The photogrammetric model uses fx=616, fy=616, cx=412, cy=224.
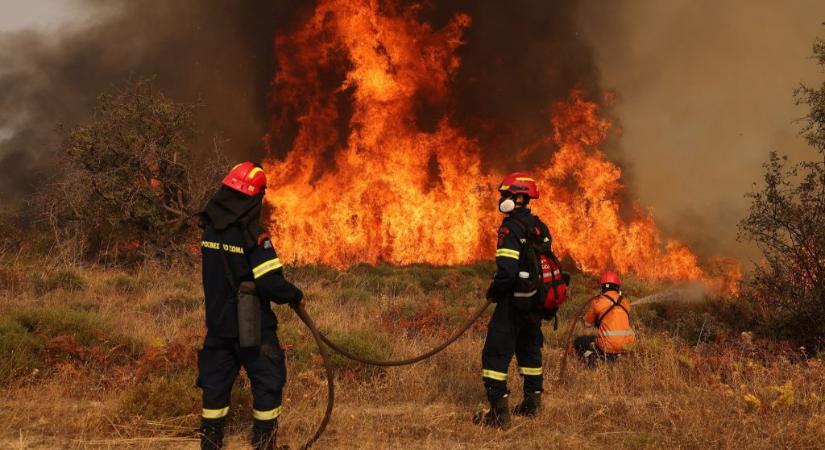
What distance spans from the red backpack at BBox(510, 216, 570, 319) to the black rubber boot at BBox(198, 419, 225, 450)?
8.62ft

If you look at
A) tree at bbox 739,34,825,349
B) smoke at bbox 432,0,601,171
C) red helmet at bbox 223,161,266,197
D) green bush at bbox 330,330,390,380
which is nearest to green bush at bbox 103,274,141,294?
green bush at bbox 330,330,390,380

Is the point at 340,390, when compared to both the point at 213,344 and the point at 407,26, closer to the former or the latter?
the point at 213,344

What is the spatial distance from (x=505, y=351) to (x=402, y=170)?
703 inches

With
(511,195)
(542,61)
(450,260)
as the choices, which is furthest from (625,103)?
(511,195)

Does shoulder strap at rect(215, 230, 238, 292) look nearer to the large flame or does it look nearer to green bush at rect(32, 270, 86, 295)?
green bush at rect(32, 270, 86, 295)

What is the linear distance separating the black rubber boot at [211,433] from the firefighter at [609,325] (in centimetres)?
457

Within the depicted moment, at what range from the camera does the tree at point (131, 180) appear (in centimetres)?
1683

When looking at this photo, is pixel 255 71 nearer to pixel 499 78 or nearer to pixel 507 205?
pixel 499 78

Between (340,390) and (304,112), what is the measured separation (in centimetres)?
2115

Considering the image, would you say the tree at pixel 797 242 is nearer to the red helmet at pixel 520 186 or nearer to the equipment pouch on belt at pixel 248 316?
the red helmet at pixel 520 186

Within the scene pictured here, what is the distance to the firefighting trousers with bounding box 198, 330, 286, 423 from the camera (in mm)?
4340

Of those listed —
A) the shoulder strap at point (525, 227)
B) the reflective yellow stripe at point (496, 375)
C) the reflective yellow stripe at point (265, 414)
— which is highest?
the shoulder strap at point (525, 227)

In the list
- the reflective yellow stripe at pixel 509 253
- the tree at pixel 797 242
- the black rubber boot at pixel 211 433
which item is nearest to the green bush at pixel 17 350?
the black rubber boot at pixel 211 433

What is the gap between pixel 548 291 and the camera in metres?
5.51
